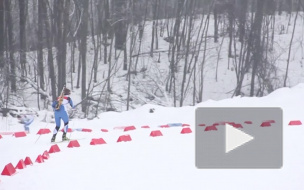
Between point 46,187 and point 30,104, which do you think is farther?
point 30,104

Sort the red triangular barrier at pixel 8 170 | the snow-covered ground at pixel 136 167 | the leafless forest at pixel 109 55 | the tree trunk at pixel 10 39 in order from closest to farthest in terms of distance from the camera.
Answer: the snow-covered ground at pixel 136 167
the red triangular barrier at pixel 8 170
the tree trunk at pixel 10 39
the leafless forest at pixel 109 55

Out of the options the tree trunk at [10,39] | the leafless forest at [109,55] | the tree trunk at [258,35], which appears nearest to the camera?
the tree trunk at [10,39]

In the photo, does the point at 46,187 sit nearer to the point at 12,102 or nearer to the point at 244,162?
the point at 244,162

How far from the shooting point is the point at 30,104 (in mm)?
24812

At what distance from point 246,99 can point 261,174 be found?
11.3 m

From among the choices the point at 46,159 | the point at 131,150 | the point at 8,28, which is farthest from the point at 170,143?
the point at 8,28

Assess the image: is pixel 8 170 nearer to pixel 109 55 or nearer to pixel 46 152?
pixel 46 152

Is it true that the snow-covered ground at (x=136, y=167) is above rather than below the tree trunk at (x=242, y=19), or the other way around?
below

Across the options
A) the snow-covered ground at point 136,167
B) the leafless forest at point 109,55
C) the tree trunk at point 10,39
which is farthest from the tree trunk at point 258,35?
the snow-covered ground at point 136,167

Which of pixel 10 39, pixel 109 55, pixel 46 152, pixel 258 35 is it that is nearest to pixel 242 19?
pixel 258 35

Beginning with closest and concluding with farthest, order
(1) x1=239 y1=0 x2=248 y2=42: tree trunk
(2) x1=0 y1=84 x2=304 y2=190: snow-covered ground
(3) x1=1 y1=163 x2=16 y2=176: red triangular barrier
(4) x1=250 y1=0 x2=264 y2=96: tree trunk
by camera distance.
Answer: (2) x1=0 y1=84 x2=304 y2=190: snow-covered ground < (3) x1=1 y1=163 x2=16 y2=176: red triangular barrier < (4) x1=250 y1=0 x2=264 y2=96: tree trunk < (1) x1=239 y1=0 x2=248 y2=42: tree trunk

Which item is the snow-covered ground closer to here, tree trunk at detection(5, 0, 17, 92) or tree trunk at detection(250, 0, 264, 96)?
tree trunk at detection(5, 0, 17, 92)
